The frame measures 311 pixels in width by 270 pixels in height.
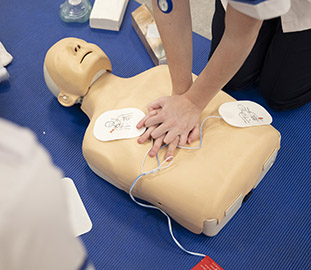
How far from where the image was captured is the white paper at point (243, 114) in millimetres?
1125

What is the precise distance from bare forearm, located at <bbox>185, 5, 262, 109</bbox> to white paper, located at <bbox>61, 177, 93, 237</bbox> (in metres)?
0.49

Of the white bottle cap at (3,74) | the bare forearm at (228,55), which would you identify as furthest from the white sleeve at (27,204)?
the white bottle cap at (3,74)

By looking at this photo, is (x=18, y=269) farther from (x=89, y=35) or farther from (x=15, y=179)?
(x=89, y=35)

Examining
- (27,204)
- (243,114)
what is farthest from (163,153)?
(27,204)

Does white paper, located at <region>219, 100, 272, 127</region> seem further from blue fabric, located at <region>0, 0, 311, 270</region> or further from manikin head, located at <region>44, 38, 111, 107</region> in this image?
manikin head, located at <region>44, 38, 111, 107</region>

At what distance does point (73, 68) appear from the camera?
3.97ft

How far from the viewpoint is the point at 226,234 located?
1138mm

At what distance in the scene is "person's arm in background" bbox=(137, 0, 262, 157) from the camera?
905mm

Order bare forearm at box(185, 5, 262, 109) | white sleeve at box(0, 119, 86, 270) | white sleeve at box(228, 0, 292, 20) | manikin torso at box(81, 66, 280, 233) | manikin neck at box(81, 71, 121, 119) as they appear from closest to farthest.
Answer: white sleeve at box(0, 119, 86, 270)
white sleeve at box(228, 0, 292, 20)
bare forearm at box(185, 5, 262, 109)
manikin torso at box(81, 66, 280, 233)
manikin neck at box(81, 71, 121, 119)

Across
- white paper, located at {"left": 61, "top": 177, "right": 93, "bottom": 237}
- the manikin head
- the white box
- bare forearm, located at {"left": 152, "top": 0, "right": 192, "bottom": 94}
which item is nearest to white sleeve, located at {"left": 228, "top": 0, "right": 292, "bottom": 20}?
bare forearm, located at {"left": 152, "top": 0, "right": 192, "bottom": 94}

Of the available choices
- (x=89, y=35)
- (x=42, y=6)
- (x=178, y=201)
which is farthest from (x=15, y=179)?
(x=42, y=6)

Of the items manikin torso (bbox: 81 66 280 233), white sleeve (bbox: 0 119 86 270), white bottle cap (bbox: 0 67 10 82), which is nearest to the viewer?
white sleeve (bbox: 0 119 86 270)

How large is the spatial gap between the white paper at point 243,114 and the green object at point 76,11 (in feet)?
2.81

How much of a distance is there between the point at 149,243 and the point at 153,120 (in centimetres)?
38
